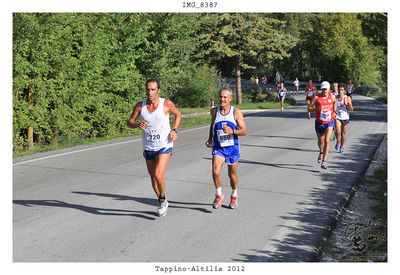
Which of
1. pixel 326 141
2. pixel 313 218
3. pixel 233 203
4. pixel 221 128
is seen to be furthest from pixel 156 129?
pixel 326 141

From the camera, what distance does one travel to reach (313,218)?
6914 mm

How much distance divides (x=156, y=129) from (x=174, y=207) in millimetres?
1413

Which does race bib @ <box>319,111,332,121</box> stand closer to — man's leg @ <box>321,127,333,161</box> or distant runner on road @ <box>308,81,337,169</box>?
distant runner on road @ <box>308,81,337,169</box>

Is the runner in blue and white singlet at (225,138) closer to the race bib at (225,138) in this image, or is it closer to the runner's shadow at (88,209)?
the race bib at (225,138)

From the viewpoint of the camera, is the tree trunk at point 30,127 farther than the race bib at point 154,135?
Yes

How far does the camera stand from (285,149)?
13.6 meters

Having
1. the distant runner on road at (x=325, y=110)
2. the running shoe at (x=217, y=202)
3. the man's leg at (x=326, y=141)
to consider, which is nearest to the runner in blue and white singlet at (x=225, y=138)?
the running shoe at (x=217, y=202)

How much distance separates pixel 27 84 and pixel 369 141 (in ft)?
34.1

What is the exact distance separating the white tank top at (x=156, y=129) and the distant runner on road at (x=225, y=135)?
81 centimetres

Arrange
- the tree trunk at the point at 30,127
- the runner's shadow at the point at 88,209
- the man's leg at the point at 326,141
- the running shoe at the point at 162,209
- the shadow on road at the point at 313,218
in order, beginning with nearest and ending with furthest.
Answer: the shadow on road at the point at 313,218 → the running shoe at the point at 162,209 → the runner's shadow at the point at 88,209 → the man's leg at the point at 326,141 → the tree trunk at the point at 30,127

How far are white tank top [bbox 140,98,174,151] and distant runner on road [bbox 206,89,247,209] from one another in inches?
31.8

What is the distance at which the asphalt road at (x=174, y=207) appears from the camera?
220 inches

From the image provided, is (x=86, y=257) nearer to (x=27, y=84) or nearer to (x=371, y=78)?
(x=27, y=84)
